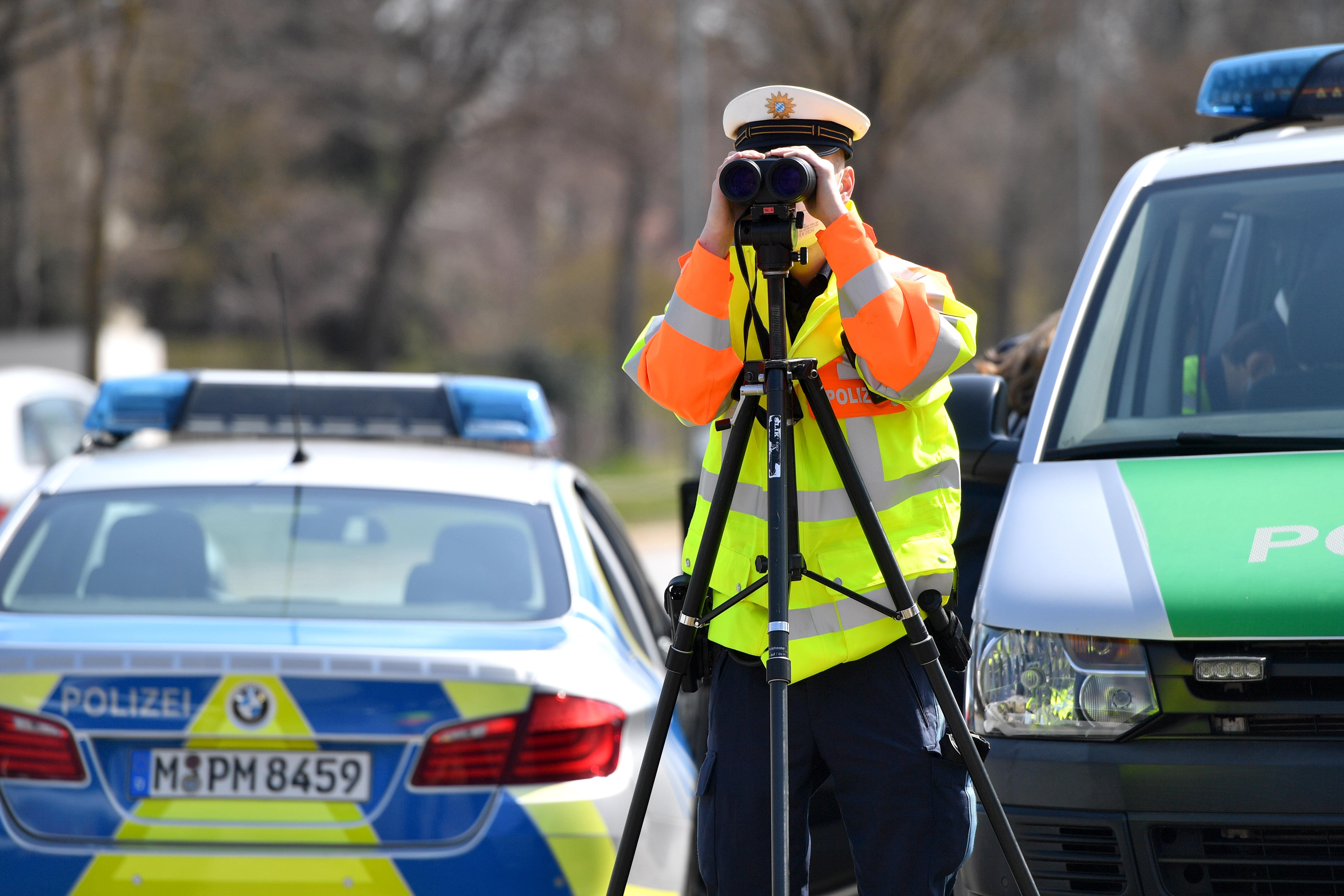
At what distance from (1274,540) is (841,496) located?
902 mm

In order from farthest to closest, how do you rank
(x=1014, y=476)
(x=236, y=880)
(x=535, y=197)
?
1. (x=535, y=197)
2. (x=1014, y=476)
3. (x=236, y=880)

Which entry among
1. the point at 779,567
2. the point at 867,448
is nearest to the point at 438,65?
the point at 867,448

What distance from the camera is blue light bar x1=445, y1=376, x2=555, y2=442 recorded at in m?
4.38

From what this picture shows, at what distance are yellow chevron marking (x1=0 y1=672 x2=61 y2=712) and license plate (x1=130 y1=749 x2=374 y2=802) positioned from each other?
A: 21 centimetres

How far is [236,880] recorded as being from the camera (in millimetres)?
2975

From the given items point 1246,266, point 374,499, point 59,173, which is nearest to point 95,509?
point 374,499

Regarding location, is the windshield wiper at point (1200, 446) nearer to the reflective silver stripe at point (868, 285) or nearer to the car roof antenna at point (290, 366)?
the reflective silver stripe at point (868, 285)

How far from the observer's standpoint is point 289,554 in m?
3.88

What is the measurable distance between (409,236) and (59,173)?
745 centimetres

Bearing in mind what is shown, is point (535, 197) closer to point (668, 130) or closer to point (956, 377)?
point (668, 130)

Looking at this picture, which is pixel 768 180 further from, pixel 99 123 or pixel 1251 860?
pixel 99 123

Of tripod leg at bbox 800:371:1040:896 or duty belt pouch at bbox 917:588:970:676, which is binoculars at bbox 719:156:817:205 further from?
duty belt pouch at bbox 917:588:970:676

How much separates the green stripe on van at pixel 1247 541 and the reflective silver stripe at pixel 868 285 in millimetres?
849

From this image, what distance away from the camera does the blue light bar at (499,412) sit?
4383 millimetres
